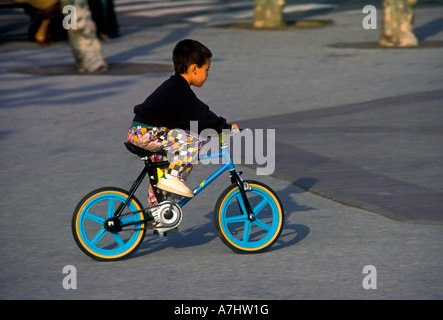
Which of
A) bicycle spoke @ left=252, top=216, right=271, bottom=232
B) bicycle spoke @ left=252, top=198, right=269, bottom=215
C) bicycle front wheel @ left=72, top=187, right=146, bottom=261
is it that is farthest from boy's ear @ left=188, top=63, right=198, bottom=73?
bicycle spoke @ left=252, top=216, right=271, bottom=232

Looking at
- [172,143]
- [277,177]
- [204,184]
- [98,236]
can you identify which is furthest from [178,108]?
[277,177]

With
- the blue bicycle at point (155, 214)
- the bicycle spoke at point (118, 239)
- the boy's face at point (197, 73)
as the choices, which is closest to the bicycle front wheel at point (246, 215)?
the blue bicycle at point (155, 214)

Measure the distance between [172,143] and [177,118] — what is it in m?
0.18

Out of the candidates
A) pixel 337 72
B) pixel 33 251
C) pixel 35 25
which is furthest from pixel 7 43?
pixel 33 251

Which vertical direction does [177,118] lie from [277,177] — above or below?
above

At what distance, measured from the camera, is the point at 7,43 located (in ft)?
71.3

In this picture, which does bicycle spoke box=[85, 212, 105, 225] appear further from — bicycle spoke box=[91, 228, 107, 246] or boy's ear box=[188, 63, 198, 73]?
boy's ear box=[188, 63, 198, 73]

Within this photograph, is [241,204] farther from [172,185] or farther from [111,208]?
[111,208]

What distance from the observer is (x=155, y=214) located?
550 centimetres

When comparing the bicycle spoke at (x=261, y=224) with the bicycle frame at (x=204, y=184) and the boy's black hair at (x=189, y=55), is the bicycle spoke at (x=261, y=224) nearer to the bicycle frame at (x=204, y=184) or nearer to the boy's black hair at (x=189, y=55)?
the bicycle frame at (x=204, y=184)

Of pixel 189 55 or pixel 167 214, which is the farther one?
pixel 167 214

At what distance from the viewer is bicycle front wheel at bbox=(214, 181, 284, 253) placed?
5508 mm

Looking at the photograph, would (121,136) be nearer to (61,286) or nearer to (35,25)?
(61,286)

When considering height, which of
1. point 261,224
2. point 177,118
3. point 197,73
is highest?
point 197,73
